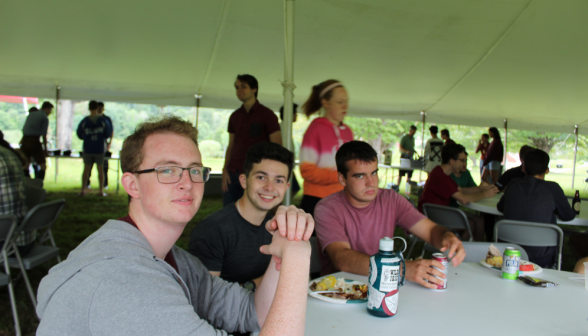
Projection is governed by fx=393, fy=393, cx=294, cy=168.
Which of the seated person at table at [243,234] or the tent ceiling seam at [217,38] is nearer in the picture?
the seated person at table at [243,234]

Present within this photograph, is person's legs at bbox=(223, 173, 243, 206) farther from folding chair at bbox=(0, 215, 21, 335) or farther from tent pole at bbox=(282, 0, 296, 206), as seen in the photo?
folding chair at bbox=(0, 215, 21, 335)

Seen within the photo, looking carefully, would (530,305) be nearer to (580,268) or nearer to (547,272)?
(547,272)

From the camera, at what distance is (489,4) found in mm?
4926

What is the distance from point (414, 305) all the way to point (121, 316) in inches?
35.8

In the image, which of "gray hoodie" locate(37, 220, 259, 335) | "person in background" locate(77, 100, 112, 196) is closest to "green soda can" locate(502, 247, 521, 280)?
"gray hoodie" locate(37, 220, 259, 335)

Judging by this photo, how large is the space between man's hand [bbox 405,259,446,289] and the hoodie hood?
37.5 inches

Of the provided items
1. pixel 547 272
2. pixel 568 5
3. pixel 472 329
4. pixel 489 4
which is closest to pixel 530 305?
pixel 472 329

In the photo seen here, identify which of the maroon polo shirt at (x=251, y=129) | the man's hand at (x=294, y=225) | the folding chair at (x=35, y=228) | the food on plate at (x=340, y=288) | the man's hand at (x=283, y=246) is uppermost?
the maroon polo shirt at (x=251, y=129)

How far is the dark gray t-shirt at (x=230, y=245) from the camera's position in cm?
161

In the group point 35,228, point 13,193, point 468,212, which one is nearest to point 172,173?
point 35,228

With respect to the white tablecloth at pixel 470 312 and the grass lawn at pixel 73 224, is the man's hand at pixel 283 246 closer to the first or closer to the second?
the white tablecloth at pixel 470 312

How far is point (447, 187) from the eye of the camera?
361cm

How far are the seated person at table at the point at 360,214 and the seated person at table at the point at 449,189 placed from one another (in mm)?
1661

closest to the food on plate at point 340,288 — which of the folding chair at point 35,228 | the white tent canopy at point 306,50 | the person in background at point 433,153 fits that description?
the folding chair at point 35,228
